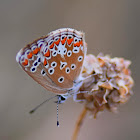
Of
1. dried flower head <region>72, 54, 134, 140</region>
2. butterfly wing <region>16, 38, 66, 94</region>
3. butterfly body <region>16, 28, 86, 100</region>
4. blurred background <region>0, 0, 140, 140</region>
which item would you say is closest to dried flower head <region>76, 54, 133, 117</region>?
dried flower head <region>72, 54, 134, 140</region>

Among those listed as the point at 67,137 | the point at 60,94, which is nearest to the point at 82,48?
the point at 60,94

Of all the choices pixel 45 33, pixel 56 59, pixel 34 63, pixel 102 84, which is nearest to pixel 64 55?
pixel 56 59

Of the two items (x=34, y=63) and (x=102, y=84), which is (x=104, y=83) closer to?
(x=102, y=84)

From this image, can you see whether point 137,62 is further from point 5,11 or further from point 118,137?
point 5,11

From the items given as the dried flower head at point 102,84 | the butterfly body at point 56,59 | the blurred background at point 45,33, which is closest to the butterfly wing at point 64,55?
the butterfly body at point 56,59

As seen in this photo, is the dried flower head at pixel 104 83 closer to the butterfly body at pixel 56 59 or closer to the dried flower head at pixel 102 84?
the dried flower head at pixel 102 84

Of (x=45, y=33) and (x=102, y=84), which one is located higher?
(x=45, y=33)
